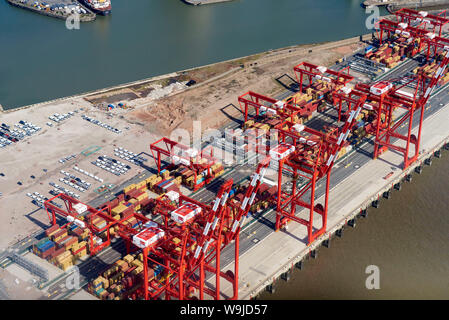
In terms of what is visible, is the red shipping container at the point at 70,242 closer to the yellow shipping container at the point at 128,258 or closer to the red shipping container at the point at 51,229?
the red shipping container at the point at 51,229

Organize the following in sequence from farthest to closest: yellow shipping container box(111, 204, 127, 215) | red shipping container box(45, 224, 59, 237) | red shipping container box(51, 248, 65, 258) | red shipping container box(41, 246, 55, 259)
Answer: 1. yellow shipping container box(111, 204, 127, 215)
2. red shipping container box(45, 224, 59, 237)
3. red shipping container box(41, 246, 55, 259)
4. red shipping container box(51, 248, 65, 258)

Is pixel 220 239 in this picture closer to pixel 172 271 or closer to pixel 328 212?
pixel 172 271

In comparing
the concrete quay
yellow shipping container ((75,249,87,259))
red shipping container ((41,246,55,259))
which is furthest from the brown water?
red shipping container ((41,246,55,259))

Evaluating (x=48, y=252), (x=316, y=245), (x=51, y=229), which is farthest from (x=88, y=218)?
(x=316, y=245)

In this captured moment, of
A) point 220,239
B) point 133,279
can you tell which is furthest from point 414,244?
point 133,279

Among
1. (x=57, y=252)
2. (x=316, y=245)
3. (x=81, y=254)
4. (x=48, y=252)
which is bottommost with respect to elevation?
(x=81, y=254)

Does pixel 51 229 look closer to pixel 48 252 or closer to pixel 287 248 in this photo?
pixel 48 252

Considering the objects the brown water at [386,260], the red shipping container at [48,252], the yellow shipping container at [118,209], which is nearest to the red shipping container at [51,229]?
the red shipping container at [48,252]

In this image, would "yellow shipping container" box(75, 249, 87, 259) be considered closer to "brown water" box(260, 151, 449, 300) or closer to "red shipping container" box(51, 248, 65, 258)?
"red shipping container" box(51, 248, 65, 258)
